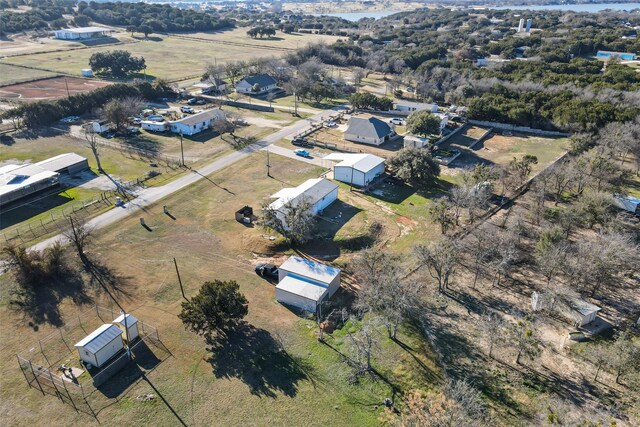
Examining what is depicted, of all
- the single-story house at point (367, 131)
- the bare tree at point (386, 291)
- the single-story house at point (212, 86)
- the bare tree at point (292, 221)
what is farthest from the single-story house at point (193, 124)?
the bare tree at point (386, 291)

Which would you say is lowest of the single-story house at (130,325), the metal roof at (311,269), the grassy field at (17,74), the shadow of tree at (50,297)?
the shadow of tree at (50,297)

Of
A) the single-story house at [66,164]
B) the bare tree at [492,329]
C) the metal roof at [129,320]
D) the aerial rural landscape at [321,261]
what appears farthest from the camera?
the single-story house at [66,164]

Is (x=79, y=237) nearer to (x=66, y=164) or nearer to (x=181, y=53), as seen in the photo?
(x=66, y=164)

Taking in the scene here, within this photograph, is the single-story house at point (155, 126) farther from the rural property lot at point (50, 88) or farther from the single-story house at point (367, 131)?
the single-story house at point (367, 131)

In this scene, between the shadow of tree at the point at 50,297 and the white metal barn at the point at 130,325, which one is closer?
the white metal barn at the point at 130,325

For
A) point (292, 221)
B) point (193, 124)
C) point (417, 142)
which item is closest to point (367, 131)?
point (417, 142)

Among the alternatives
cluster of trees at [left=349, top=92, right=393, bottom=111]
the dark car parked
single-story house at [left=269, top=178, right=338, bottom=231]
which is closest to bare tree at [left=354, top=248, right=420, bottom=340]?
the dark car parked

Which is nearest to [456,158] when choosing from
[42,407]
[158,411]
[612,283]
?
[612,283]
